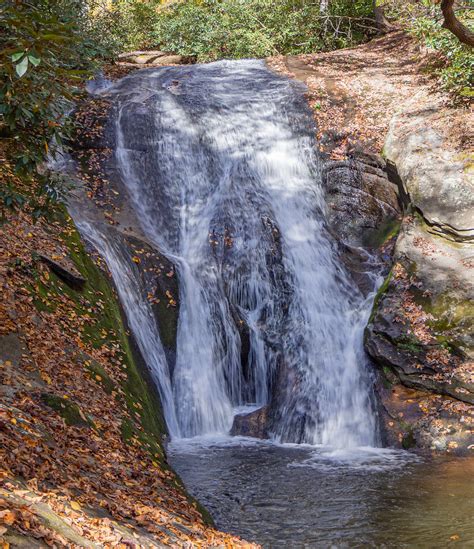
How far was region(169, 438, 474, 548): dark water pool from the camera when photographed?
666 centimetres

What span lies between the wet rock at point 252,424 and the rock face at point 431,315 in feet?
7.09

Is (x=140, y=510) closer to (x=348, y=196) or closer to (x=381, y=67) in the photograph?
(x=348, y=196)

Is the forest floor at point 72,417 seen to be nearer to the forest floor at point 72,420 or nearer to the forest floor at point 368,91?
the forest floor at point 72,420

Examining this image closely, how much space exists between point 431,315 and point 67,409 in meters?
7.17

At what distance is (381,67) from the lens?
18562mm

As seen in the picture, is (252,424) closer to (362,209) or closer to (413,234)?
(413,234)

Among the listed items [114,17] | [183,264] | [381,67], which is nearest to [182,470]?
[183,264]

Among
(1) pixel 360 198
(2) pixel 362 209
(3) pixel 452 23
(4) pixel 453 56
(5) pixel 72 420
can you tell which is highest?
(3) pixel 452 23

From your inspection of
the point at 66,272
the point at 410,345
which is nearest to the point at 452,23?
the point at 410,345

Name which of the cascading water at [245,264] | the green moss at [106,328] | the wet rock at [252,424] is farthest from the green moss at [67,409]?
the wet rock at [252,424]

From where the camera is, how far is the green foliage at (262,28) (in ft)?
75.9

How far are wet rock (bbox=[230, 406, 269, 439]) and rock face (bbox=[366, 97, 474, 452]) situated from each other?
2.16 m

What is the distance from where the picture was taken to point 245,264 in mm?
12383

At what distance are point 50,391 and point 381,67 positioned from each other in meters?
16.0
